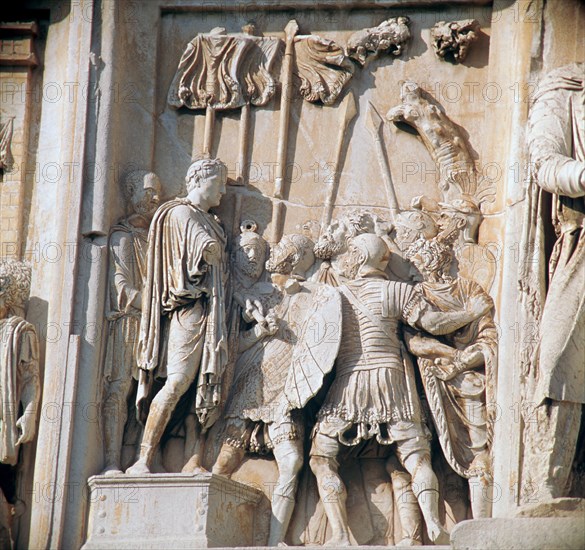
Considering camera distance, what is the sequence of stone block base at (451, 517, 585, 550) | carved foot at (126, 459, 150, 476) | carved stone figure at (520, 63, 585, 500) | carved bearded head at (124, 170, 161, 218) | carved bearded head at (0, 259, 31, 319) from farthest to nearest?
carved bearded head at (124, 170, 161, 218) < carved bearded head at (0, 259, 31, 319) < carved foot at (126, 459, 150, 476) < carved stone figure at (520, 63, 585, 500) < stone block base at (451, 517, 585, 550)

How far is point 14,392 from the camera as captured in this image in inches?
549

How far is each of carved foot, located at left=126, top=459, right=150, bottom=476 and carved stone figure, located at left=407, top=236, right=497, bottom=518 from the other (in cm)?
184

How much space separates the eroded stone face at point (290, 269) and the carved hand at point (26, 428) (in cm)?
1

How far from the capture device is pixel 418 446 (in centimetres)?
1370

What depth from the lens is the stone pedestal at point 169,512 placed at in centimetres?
1345

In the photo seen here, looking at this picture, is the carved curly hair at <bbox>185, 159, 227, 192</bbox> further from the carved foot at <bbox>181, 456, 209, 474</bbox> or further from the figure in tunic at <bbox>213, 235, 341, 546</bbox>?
the carved foot at <bbox>181, 456, 209, 474</bbox>

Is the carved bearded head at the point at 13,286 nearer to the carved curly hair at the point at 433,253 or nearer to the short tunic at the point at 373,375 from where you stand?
the short tunic at the point at 373,375

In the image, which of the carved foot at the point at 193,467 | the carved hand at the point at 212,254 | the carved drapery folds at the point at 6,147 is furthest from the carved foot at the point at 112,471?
the carved drapery folds at the point at 6,147

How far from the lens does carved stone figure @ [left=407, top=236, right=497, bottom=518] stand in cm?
1372

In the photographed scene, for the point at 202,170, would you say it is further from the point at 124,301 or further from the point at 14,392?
the point at 14,392

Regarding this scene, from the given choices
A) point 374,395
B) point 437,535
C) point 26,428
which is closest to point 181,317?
point 26,428

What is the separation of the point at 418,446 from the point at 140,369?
6.11ft

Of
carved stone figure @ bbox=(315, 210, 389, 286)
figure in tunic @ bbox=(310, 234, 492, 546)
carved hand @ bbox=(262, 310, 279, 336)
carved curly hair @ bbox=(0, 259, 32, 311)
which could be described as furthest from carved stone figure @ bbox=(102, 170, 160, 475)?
figure in tunic @ bbox=(310, 234, 492, 546)

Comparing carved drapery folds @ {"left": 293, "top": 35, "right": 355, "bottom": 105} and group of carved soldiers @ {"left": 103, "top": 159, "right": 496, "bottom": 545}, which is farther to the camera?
carved drapery folds @ {"left": 293, "top": 35, "right": 355, "bottom": 105}
